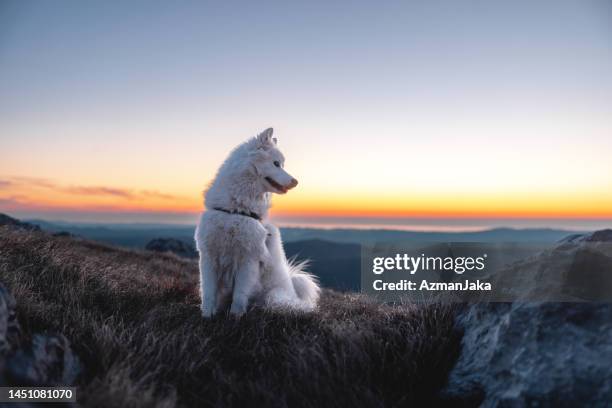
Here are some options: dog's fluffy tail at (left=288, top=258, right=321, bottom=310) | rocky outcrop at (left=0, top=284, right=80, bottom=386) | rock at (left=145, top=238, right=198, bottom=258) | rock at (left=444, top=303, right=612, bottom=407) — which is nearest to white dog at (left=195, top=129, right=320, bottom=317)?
dog's fluffy tail at (left=288, top=258, right=321, bottom=310)

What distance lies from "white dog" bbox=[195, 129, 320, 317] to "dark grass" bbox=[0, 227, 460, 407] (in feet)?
2.42

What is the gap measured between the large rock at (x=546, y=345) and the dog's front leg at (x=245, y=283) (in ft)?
9.13

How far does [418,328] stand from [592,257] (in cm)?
149

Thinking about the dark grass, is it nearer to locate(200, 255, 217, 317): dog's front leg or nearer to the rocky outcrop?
the rocky outcrop

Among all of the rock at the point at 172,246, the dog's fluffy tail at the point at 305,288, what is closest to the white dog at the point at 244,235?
the dog's fluffy tail at the point at 305,288

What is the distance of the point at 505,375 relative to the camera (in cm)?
281

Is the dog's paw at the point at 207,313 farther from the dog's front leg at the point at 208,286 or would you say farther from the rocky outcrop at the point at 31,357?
the rocky outcrop at the point at 31,357

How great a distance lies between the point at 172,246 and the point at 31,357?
18.8 m

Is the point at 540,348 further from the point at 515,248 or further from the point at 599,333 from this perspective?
the point at 515,248

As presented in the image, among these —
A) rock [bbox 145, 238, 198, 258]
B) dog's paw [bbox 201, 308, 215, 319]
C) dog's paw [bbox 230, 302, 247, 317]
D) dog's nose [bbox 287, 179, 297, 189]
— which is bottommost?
rock [bbox 145, 238, 198, 258]

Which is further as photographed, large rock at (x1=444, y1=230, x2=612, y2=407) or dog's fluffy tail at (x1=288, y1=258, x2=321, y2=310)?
dog's fluffy tail at (x1=288, y1=258, x2=321, y2=310)

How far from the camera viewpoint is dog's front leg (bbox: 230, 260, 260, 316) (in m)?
5.36

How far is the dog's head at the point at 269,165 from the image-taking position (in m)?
5.52

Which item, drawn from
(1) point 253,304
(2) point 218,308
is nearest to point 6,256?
(2) point 218,308
